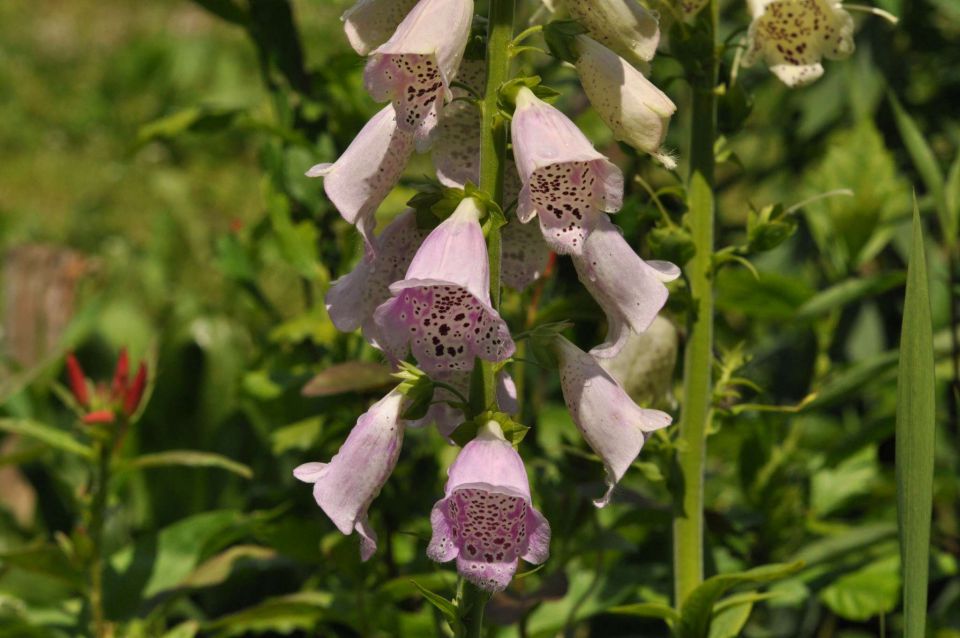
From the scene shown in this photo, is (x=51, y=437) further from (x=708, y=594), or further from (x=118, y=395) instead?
(x=708, y=594)

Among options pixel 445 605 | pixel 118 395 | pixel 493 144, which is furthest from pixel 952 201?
pixel 118 395

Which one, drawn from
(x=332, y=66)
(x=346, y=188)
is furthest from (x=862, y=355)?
(x=346, y=188)

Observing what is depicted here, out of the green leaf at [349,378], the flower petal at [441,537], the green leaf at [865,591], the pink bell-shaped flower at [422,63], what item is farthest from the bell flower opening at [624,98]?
the green leaf at [865,591]

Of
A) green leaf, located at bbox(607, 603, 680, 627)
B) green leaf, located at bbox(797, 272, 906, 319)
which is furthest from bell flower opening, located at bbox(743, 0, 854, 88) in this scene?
green leaf, located at bbox(607, 603, 680, 627)

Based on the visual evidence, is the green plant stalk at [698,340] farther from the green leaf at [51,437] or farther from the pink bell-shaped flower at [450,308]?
the green leaf at [51,437]

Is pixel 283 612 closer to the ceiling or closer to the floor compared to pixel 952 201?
closer to the floor

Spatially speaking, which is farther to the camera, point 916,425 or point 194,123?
point 194,123

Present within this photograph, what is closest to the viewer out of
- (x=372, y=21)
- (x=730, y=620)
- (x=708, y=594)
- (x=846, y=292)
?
(x=372, y=21)

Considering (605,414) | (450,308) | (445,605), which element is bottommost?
(445,605)
